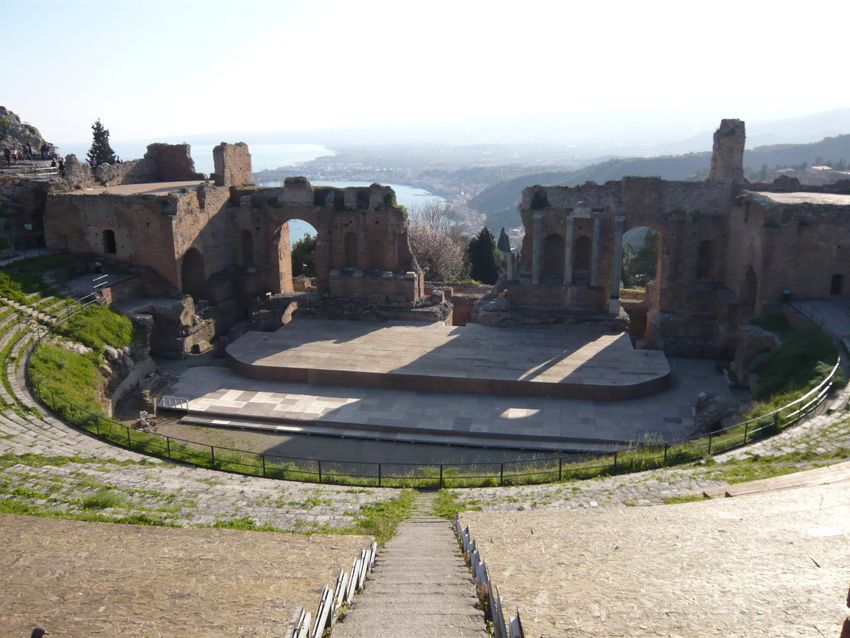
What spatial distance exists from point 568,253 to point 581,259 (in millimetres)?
1593

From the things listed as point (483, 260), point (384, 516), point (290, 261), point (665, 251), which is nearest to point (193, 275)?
point (290, 261)

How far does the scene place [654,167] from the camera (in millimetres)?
138250

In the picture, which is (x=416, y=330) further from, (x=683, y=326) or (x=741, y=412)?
(x=741, y=412)

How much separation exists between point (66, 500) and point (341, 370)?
12027 mm

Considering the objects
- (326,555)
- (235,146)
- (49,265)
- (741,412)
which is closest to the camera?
(326,555)

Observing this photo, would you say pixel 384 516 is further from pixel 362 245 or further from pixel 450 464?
pixel 362 245

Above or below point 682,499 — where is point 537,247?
above

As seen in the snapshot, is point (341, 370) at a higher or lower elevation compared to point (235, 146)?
lower

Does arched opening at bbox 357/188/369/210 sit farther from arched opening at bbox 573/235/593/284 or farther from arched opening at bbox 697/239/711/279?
arched opening at bbox 697/239/711/279

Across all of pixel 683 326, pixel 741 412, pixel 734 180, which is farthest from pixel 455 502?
pixel 734 180

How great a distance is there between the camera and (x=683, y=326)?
28.6 meters

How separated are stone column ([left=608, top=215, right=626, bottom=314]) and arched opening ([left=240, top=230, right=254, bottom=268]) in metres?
16.4

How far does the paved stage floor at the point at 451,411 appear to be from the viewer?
21.1m

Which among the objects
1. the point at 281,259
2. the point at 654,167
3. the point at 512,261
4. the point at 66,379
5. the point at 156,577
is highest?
the point at 654,167
